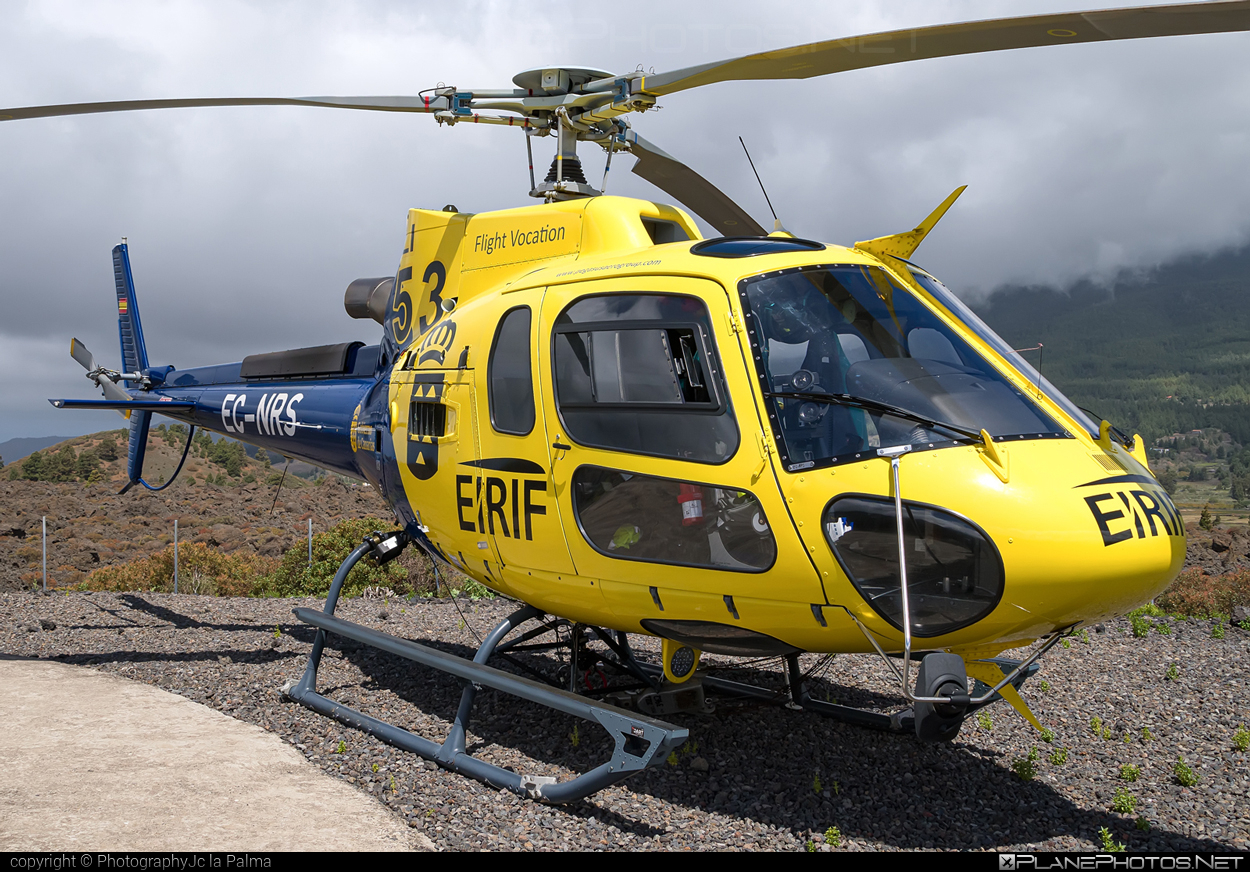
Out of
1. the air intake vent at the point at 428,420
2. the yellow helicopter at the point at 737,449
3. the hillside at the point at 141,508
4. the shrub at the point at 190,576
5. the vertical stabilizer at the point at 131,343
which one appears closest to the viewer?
the yellow helicopter at the point at 737,449

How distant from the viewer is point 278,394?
859cm

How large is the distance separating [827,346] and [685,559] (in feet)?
4.13

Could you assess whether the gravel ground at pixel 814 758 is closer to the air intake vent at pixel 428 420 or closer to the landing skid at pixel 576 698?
the landing skid at pixel 576 698

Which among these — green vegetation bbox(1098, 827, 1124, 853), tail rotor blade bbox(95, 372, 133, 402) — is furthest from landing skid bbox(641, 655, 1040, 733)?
tail rotor blade bbox(95, 372, 133, 402)

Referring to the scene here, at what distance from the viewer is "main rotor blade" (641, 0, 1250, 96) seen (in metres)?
3.53

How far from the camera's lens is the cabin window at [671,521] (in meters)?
4.39

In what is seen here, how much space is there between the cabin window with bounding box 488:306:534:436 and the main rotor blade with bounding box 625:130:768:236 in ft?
5.98

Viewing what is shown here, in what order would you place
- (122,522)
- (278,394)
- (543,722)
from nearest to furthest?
(543,722) → (278,394) → (122,522)

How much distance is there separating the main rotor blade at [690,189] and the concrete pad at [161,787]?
15.1 ft

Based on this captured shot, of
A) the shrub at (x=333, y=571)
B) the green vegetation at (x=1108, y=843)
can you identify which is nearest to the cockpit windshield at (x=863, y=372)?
the green vegetation at (x=1108, y=843)

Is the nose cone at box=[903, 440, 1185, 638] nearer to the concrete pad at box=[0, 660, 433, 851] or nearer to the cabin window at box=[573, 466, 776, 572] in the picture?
the cabin window at box=[573, 466, 776, 572]

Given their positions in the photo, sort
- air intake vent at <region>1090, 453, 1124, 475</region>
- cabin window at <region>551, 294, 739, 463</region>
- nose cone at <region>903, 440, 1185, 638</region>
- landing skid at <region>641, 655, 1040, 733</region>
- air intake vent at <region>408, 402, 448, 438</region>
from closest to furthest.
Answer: nose cone at <region>903, 440, 1185, 638</region>, air intake vent at <region>1090, 453, 1124, 475</region>, cabin window at <region>551, 294, 739, 463</region>, landing skid at <region>641, 655, 1040, 733</region>, air intake vent at <region>408, 402, 448, 438</region>

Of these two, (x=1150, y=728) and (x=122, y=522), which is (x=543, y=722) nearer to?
(x=1150, y=728)
